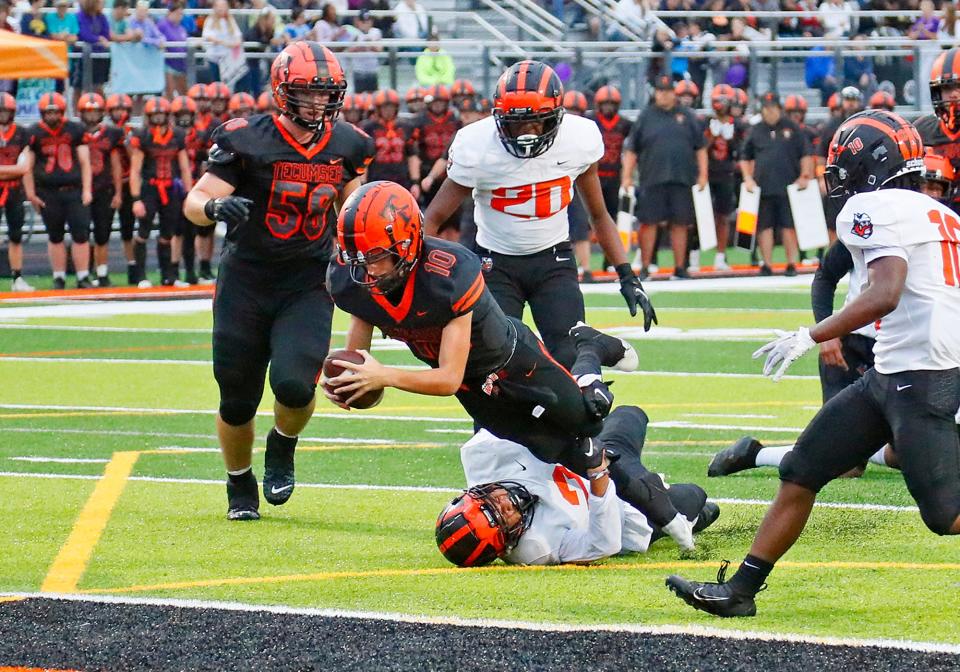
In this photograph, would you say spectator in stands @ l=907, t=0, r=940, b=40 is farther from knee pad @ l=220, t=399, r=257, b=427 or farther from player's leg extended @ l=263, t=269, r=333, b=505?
Result: knee pad @ l=220, t=399, r=257, b=427

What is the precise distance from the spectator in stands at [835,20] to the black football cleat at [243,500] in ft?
59.8

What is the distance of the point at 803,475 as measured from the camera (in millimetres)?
4789

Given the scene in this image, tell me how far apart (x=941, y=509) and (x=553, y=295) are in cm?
283

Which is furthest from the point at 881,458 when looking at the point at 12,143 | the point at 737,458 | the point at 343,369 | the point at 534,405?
the point at 12,143

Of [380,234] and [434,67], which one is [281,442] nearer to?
[380,234]

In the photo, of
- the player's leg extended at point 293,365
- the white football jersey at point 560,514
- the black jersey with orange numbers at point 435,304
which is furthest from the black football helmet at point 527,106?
the black jersey with orange numbers at point 435,304

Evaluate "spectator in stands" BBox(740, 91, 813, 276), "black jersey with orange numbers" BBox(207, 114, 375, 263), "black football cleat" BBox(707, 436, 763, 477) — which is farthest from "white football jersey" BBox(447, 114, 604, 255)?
"spectator in stands" BBox(740, 91, 813, 276)

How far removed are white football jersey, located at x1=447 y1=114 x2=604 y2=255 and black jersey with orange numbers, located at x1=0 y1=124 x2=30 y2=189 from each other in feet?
31.9

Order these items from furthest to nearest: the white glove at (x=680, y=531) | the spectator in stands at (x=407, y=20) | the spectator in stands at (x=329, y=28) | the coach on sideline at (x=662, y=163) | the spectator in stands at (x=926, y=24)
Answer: the spectator in stands at (x=926, y=24), the spectator in stands at (x=407, y=20), the spectator in stands at (x=329, y=28), the coach on sideline at (x=662, y=163), the white glove at (x=680, y=531)

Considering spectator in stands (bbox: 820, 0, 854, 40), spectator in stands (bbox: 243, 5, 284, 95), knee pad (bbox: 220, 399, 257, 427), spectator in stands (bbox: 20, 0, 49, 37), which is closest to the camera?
knee pad (bbox: 220, 399, 257, 427)

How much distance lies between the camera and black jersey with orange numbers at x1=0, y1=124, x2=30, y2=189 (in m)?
15.9

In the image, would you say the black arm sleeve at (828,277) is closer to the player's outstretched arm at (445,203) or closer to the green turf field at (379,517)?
the green turf field at (379,517)

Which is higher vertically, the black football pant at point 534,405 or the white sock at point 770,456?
the black football pant at point 534,405

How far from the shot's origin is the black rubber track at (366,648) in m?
4.35
